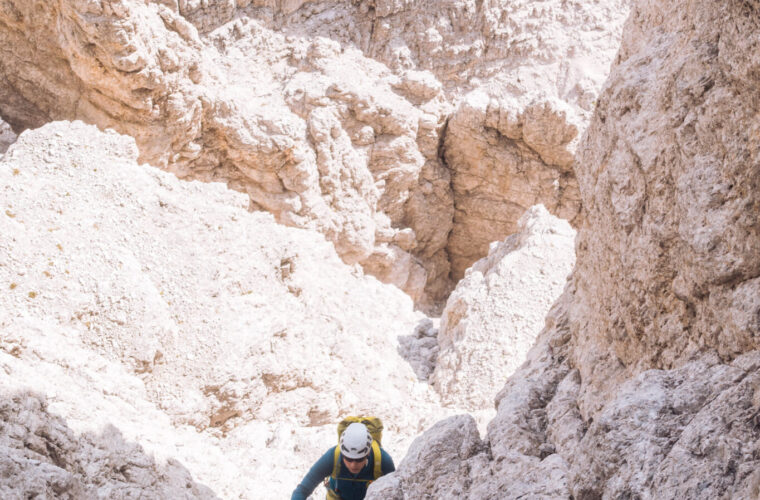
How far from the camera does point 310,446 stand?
992 centimetres

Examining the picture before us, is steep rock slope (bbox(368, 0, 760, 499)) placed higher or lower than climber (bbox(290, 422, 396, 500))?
higher

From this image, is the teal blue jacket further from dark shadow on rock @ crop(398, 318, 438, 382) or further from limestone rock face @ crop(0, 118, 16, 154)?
limestone rock face @ crop(0, 118, 16, 154)

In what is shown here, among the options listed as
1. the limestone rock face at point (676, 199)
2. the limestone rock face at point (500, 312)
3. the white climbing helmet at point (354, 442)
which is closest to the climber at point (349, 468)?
the white climbing helmet at point (354, 442)

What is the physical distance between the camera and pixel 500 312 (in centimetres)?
1334

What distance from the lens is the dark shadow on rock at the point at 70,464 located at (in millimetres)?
5070

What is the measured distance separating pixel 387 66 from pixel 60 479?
19286 millimetres

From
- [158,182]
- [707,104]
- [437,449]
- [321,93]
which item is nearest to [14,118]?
[158,182]

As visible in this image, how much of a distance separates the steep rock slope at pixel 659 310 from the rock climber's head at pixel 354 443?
37 cm

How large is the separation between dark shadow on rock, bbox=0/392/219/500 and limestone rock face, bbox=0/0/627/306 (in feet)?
31.5

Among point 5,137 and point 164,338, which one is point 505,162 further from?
point 5,137

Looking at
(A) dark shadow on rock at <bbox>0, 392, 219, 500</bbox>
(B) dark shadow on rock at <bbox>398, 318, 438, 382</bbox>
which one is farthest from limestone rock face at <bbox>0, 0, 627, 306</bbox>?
(A) dark shadow on rock at <bbox>0, 392, 219, 500</bbox>

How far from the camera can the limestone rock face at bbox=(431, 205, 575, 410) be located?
12.3 m

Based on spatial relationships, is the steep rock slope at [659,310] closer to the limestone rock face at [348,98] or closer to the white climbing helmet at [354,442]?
the white climbing helmet at [354,442]

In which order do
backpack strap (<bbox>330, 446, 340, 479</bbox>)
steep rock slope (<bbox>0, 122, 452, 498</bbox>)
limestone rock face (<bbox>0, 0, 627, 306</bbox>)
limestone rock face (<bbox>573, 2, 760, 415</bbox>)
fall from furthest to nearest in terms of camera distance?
limestone rock face (<bbox>0, 0, 627, 306</bbox>)
steep rock slope (<bbox>0, 122, 452, 498</bbox>)
backpack strap (<bbox>330, 446, 340, 479</bbox>)
limestone rock face (<bbox>573, 2, 760, 415</bbox>)
